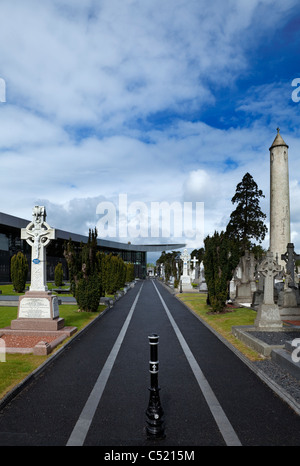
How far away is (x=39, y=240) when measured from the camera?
1192 centimetres

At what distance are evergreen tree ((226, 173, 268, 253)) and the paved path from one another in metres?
→ 43.9

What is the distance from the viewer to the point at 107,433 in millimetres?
4184

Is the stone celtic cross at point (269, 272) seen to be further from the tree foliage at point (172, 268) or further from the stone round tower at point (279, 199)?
the tree foliage at point (172, 268)

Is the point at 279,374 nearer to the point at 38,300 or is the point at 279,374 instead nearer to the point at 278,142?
the point at 38,300

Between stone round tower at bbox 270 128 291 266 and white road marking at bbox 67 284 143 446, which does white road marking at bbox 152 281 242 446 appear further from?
stone round tower at bbox 270 128 291 266

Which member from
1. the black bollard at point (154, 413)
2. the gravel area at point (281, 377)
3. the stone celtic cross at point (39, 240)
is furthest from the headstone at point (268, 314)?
the stone celtic cross at point (39, 240)

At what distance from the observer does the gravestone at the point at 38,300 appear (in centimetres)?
1064

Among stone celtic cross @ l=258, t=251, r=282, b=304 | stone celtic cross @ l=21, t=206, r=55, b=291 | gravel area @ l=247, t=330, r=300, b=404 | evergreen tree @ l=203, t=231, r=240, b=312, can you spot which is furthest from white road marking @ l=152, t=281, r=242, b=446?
evergreen tree @ l=203, t=231, r=240, b=312

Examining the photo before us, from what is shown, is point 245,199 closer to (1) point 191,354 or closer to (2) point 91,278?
(2) point 91,278

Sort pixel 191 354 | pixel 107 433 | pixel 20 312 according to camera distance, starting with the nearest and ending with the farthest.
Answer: pixel 107 433
pixel 191 354
pixel 20 312

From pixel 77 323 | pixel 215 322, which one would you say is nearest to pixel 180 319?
pixel 215 322

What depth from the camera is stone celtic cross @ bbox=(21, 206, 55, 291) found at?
1145 centimetres
